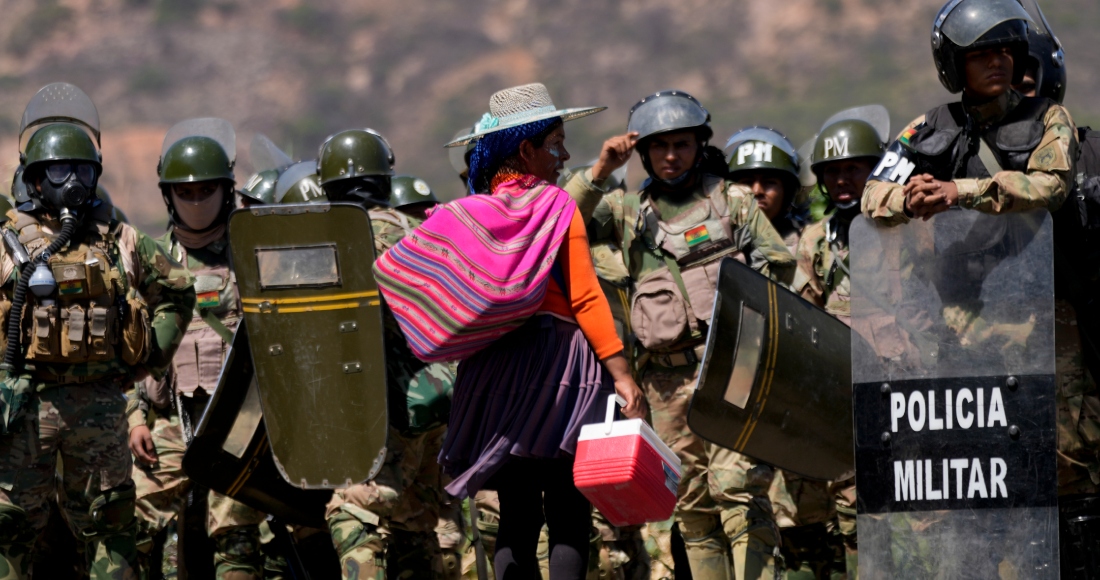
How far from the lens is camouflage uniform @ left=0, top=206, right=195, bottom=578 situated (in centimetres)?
691

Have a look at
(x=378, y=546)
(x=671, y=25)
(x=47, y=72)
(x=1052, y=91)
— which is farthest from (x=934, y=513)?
(x=671, y=25)

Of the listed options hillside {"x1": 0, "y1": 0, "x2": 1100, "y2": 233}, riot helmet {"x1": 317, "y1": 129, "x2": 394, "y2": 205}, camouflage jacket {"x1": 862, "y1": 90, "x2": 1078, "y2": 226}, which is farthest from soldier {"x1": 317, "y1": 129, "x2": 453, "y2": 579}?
hillside {"x1": 0, "y1": 0, "x2": 1100, "y2": 233}

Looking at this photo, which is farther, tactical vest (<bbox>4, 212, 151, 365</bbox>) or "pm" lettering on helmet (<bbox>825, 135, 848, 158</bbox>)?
"pm" lettering on helmet (<bbox>825, 135, 848, 158</bbox>)

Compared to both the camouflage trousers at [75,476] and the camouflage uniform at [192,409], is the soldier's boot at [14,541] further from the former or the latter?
the camouflage uniform at [192,409]

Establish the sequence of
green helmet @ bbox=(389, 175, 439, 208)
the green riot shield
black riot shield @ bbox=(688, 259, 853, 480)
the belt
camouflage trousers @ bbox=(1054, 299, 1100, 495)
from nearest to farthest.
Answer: camouflage trousers @ bbox=(1054, 299, 1100, 495), black riot shield @ bbox=(688, 259, 853, 480), the green riot shield, the belt, green helmet @ bbox=(389, 175, 439, 208)

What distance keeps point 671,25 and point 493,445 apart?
235 ft

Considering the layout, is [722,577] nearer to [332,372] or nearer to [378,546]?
[378,546]

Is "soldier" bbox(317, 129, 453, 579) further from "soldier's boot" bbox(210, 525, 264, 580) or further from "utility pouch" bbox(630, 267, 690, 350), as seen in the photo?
"utility pouch" bbox(630, 267, 690, 350)

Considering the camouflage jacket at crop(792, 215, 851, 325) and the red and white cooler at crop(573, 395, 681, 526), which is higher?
the camouflage jacket at crop(792, 215, 851, 325)

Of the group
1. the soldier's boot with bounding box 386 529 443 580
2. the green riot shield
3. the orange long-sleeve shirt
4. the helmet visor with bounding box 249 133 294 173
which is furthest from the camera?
the helmet visor with bounding box 249 133 294 173

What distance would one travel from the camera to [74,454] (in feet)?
23.1

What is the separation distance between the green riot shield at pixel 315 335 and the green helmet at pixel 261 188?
310 centimetres

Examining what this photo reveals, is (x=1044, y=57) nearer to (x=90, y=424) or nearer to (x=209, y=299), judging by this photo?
(x=209, y=299)

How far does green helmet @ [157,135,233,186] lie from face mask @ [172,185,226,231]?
0.11m
